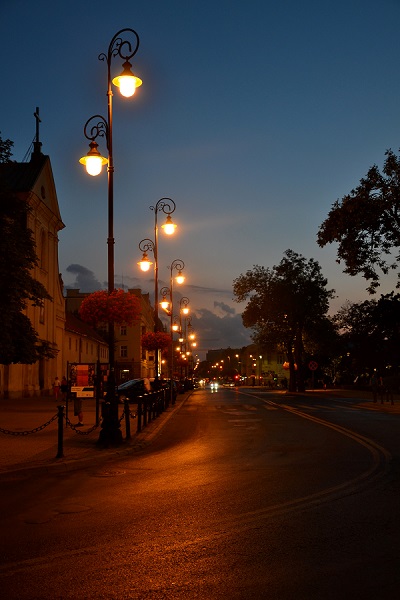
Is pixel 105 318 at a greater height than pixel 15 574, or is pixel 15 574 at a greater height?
pixel 105 318

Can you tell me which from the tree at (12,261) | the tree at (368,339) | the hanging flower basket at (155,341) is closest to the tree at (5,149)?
the tree at (12,261)

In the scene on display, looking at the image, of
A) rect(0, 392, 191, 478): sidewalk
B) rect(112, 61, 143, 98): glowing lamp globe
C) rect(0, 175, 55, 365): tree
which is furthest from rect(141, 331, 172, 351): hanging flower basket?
rect(112, 61, 143, 98): glowing lamp globe

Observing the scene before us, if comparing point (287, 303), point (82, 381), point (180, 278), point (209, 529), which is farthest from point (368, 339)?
point (209, 529)

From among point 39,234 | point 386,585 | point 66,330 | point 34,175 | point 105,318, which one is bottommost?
point 386,585

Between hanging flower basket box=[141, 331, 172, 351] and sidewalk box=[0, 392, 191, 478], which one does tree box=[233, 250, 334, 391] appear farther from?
sidewalk box=[0, 392, 191, 478]

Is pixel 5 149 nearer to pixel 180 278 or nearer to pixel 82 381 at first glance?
pixel 82 381

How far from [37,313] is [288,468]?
36421 millimetres

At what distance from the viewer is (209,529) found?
720cm

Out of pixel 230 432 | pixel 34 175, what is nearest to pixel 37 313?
pixel 34 175

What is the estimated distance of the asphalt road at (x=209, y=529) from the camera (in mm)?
5305

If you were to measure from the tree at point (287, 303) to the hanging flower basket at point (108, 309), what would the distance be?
46640 millimetres

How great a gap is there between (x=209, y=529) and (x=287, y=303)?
2272 inches

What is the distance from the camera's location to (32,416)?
26469mm

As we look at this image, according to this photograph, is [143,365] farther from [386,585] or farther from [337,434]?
[386,585]
